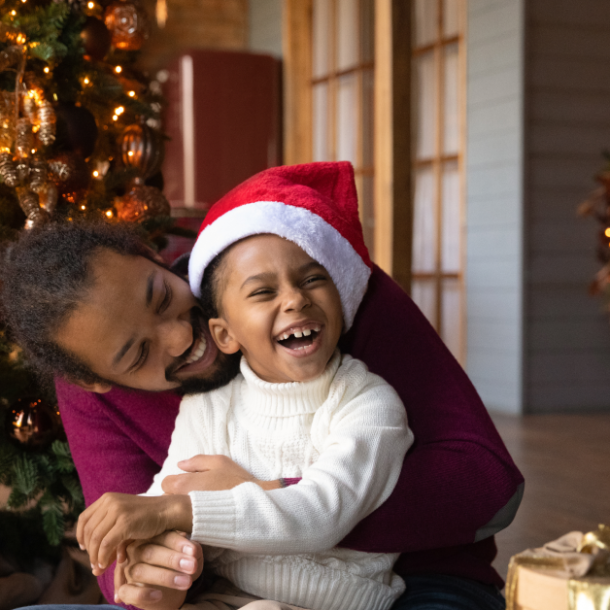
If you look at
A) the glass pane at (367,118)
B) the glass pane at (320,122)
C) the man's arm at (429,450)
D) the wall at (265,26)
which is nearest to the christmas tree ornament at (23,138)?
the man's arm at (429,450)

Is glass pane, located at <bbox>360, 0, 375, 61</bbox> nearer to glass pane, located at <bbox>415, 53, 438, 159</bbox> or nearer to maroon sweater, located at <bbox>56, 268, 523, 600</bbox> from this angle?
glass pane, located at <bbox>415, 53, 438, 159</bbox>

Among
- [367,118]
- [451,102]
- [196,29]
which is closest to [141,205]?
[451,102]

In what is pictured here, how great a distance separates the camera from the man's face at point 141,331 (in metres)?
1.04

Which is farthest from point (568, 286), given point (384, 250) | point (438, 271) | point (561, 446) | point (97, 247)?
point (97, 247)

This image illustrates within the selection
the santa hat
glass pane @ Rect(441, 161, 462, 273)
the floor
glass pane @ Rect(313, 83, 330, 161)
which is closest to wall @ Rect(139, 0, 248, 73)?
glass pane @ Rect(313, 83, 330, 161)

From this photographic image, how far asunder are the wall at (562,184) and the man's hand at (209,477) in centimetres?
363

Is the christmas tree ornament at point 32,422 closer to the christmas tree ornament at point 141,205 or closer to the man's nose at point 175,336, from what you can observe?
the christmas tree ornament at point 141,205

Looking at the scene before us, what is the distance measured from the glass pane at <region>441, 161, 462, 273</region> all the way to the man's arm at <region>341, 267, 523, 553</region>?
3.65 m

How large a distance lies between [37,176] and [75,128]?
0.18 m

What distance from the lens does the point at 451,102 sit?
479cm

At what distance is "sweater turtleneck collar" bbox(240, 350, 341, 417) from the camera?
1.09m

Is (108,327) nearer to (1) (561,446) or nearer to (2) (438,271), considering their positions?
(1) (561,446)

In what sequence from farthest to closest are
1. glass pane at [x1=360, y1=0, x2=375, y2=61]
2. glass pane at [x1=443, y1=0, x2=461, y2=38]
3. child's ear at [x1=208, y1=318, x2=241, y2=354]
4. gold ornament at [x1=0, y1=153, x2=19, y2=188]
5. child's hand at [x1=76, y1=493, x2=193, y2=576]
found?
glass pane at [x1=360, y1=0, x2=375, y2=61]
glass pane at [x1=443, y1=0, x2=461, y2=38]
gold ornament at [x1=0, y1=153, x2=19, y2=188]
child's ear at [x1=208, y1=318, x2=241, y2=354]
child's hand at [x1=76, y1=493, x2=193, y2=576]

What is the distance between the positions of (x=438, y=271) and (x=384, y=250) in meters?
2.23
